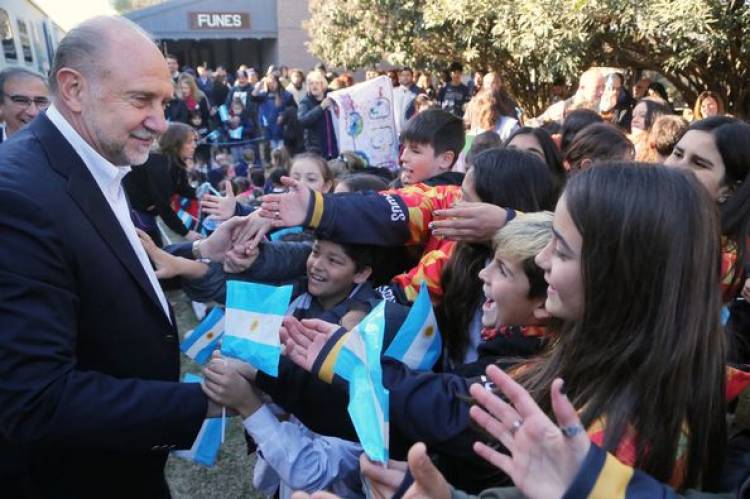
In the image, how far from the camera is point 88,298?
1458 millimetres

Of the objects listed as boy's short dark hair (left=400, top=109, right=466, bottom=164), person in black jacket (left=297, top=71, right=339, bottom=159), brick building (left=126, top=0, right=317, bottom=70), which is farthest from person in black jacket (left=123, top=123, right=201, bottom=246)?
brick building (left=126, top=0, right=317, bottom=70)

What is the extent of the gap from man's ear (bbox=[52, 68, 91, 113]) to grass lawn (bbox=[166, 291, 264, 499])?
229cm

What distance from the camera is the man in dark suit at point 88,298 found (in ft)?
4.36

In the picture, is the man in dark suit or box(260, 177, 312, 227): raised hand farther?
box(260, 177, 312, 227): raised hand

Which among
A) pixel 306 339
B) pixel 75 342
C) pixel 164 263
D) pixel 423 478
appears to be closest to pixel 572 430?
pixel 423 478

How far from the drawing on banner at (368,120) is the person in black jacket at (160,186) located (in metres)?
1.54

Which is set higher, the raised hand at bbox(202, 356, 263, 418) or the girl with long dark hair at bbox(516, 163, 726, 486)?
the girl with long dark hair at bbox(516, 163, 726, 486)

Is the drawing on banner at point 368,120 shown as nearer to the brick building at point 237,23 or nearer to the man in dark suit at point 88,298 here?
the man in dark suit at point 88,298

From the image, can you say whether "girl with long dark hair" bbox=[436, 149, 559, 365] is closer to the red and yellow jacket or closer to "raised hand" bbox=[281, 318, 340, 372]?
the red and yellow jacket

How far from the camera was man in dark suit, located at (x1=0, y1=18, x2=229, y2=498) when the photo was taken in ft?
4.36

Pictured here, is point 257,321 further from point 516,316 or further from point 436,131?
point 436,131

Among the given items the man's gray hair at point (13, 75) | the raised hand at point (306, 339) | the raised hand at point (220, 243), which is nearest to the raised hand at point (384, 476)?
the raised hand at point (306, 339)

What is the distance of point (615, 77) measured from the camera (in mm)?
6312

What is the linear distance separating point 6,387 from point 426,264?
52.5 inches
